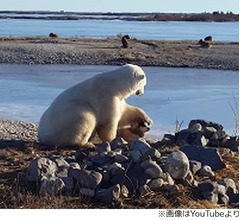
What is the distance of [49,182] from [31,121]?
6182mm

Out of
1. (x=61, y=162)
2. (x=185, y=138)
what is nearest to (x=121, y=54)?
(x=185, y=138)

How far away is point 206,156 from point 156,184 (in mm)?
1103

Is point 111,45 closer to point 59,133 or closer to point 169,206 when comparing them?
point 59,133

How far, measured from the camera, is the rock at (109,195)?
5059mm

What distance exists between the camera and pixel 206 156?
6.27 metres

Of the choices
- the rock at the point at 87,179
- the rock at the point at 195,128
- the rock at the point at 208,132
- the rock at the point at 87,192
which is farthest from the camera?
the rock at the point at 195,128

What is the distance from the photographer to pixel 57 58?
2770 centimetres

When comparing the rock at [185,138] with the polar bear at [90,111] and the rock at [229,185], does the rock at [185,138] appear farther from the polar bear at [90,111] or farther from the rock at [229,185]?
the rock at [229,185]

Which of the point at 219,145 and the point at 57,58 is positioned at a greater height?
the point at 219,145

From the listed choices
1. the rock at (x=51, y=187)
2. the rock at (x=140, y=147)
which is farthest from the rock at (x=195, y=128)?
the rock at (x=51, y=187)

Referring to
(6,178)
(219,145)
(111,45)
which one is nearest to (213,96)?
(219,145)

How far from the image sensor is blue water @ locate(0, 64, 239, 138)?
39.0 feet

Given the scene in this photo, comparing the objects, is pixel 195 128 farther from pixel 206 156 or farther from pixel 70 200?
pixel 70 200

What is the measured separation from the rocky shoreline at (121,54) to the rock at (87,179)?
64.0 feet
